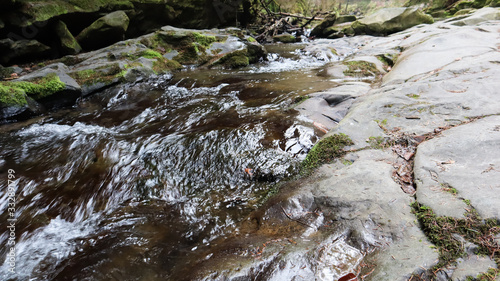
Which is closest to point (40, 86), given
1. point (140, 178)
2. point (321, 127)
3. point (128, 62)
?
point (128, 62)

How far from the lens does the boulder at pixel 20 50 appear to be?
7.76 m

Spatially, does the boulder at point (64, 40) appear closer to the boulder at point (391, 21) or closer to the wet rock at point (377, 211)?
the wet rock at point (377, 211)

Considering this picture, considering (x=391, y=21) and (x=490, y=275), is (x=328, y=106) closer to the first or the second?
(x=490, y=275)

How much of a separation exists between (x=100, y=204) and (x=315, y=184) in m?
2.86

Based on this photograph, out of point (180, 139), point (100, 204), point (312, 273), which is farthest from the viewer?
point (180, 139)

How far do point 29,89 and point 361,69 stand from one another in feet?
31.2

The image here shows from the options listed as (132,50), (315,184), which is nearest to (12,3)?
(132,50)

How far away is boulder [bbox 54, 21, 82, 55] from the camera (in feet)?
29.4

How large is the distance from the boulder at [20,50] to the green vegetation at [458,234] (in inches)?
461

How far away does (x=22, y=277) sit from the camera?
7.48 ft

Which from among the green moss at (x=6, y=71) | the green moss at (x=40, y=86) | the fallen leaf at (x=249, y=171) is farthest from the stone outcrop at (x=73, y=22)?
the fallen leaf at (x=249, y=171)

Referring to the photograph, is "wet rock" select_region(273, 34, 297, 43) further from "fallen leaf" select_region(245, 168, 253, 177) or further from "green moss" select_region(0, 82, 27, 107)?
"fallen leaf" select_region(245, 168, 253, 177)

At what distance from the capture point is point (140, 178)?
3.59m

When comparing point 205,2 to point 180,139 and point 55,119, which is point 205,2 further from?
point 180,139
